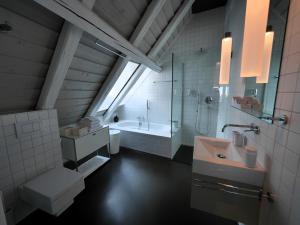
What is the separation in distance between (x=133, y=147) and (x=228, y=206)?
248cm

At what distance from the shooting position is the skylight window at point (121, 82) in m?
2.86

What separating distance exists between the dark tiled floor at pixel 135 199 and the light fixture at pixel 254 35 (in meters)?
1.73

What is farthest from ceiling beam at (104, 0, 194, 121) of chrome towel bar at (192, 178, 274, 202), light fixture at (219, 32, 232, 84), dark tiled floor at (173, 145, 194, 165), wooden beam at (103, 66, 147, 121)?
chrome towel bar at (192, 178, 274, 202)

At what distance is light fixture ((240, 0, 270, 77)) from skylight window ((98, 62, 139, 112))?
217cm

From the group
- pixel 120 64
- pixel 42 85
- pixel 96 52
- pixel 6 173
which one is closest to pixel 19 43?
pixel 42 85

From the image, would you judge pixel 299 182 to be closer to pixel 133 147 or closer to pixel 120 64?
pixel 120 64

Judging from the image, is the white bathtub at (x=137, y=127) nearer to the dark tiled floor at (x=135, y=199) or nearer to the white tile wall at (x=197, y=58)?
the white tile wall at (x=197, y=58)

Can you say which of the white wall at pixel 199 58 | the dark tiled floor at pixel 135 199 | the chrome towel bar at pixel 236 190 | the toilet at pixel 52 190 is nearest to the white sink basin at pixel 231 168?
the chrome towel bar at pixel 236 190

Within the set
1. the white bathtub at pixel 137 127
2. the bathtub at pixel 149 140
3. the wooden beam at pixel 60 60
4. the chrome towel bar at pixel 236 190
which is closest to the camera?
the chrome towel bar at pixel 236 190

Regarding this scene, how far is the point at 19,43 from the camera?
113 centimetres

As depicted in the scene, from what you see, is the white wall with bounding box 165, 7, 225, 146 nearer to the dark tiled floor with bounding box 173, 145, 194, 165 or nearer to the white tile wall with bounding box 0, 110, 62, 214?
the dark tiled floor with bounding box 173, 145, 194, 165

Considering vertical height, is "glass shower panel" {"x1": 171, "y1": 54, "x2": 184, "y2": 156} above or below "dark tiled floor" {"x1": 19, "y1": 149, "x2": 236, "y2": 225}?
above

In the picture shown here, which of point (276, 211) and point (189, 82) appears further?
point (189, 82)

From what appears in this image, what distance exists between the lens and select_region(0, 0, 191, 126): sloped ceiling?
1051 mm
